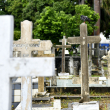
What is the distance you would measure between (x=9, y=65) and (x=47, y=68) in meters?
0.38

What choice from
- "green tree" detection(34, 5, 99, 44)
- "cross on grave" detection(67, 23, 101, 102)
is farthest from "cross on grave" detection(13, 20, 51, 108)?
"green tree" detection(34, 5, 99, 44)

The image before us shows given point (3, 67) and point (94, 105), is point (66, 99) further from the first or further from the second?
point (3, 67)

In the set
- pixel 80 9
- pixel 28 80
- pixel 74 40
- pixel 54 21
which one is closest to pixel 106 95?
pixel 74 40

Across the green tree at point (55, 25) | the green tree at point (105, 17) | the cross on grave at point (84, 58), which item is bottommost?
the cross on grave at point (84, 58)

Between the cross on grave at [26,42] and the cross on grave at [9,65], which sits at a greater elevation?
the cross on grave at [26,42]

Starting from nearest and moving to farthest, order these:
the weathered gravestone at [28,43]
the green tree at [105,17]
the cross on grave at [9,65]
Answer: the cross on grave at [9,65] → the weathered gravestone at [28,43] → the green tree at [105,17]

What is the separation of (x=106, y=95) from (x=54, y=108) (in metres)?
3.66

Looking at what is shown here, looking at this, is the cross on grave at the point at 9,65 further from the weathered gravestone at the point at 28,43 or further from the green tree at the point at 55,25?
the green tree at the point at 55,25

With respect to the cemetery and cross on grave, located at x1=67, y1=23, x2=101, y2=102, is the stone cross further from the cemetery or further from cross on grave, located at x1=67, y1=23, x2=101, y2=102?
cross on grave, located at x1=67, y1=23, x2=101, y2=102

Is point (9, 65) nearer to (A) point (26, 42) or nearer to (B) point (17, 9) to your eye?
(A) point (26, 42)

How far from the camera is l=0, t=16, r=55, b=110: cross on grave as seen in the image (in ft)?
6.37

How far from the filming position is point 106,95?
31.1ft

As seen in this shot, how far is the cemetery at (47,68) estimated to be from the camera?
1.99 meters

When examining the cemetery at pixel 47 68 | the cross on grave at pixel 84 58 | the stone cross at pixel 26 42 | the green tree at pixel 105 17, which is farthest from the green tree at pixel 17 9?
the stone cross at pixel 26 42
